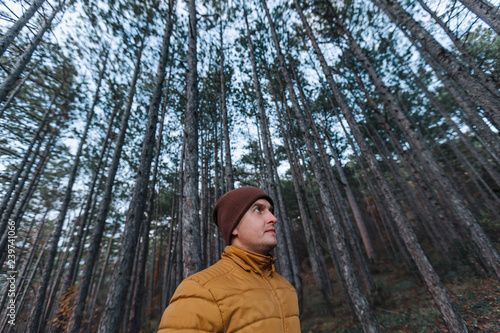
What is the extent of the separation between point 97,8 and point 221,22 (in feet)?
18.2

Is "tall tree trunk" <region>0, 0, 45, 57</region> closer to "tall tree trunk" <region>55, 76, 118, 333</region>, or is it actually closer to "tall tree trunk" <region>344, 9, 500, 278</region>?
"tall tree trunk" <region>55, 76, 118, 333</region>

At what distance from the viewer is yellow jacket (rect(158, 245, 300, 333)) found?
→ 2.89 feet

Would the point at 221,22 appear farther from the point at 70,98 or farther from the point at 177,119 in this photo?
the point at 70,98

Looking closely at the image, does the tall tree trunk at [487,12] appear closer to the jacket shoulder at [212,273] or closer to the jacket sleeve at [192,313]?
the jacket shoulder at [212,273]

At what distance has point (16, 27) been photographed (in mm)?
4746

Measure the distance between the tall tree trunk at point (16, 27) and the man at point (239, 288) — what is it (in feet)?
23.7

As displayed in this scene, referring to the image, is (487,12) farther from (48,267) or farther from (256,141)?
(48,267)

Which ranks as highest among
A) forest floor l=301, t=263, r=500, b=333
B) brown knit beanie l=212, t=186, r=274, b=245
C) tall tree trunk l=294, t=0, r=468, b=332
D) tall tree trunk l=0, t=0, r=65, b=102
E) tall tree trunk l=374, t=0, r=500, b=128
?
tall tree trunk l=0, t=0, r=65, b=102

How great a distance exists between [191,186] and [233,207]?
2.65 m

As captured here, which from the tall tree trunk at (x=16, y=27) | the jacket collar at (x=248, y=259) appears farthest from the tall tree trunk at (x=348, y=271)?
the tall tree trunk at (x=16, y=27)

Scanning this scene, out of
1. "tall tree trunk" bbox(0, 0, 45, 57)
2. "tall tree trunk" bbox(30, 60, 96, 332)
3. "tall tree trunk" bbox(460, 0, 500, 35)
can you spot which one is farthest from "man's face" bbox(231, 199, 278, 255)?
"tall tree trunk" bbox(30, 60, 96, 332)

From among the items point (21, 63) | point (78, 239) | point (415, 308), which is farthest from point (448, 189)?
point (78, 239)

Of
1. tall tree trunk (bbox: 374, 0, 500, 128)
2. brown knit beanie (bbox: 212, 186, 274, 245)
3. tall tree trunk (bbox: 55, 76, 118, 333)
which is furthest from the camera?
tall tree trunk (bbox: 55, 76, 118, 333)

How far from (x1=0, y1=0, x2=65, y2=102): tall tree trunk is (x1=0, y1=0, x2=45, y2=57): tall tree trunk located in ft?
2.56
